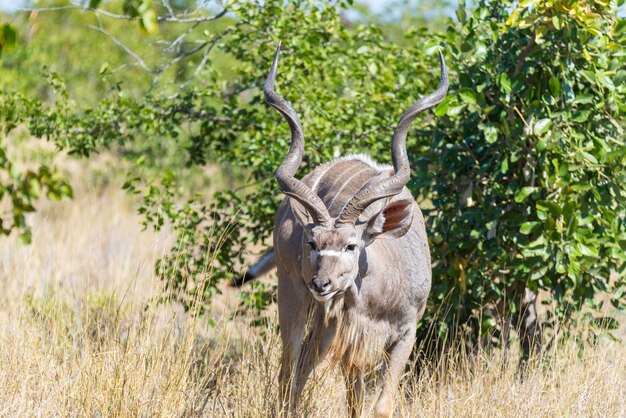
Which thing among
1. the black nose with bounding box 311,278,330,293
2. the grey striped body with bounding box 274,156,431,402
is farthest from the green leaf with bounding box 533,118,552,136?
the black nose with bounding box 311,278,330,293

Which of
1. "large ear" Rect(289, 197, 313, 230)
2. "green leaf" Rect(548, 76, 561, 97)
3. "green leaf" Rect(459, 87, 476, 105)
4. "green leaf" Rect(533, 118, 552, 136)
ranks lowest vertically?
"large ear" Rect(289, 197, 313, 230)

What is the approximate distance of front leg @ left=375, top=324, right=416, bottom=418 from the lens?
173 inches

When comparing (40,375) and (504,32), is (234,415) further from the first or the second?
(504,32)

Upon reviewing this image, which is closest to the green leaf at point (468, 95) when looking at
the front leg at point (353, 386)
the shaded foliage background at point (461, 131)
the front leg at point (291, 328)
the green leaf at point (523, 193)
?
the shaded foliage background at point (461, 131)

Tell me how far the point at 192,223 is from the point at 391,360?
72.4 inches

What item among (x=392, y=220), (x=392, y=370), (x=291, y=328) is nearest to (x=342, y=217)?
(x=392, y=220)

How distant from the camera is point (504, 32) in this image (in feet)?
16.4

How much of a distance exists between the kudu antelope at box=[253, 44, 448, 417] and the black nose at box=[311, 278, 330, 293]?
4cm

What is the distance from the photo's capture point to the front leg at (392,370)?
4406mm

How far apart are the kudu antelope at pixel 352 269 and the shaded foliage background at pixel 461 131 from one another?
383 mm

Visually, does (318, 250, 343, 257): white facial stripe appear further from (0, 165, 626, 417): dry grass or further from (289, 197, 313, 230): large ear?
(0, 165, 626, 417): dry grass

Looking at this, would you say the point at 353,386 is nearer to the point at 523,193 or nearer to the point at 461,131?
the point at 523,193

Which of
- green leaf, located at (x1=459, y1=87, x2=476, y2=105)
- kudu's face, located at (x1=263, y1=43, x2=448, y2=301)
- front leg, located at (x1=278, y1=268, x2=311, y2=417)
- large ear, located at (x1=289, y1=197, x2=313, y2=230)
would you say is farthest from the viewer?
green leaf, located at (x1=459, y1=87, x2=476, y2=105)

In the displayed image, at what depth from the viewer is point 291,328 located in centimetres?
447
